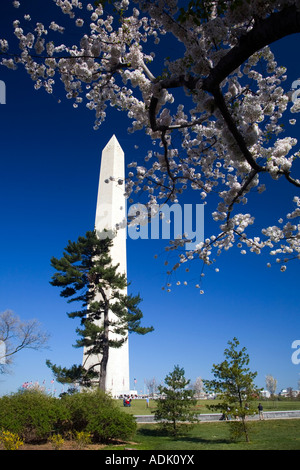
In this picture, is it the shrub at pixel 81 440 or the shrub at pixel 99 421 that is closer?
the shrub at pixel 81 440

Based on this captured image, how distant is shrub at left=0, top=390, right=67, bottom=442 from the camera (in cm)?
752

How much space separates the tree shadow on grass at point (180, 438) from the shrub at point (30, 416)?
4.05 meters

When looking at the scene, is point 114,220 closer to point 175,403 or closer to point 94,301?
point 94,301

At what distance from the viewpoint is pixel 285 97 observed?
407 centimetres

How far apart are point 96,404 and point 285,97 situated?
930 cm

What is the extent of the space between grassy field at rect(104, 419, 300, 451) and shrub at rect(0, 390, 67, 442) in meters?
1.65

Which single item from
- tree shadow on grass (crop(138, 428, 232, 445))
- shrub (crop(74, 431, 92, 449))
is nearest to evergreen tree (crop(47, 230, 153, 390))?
tree shadow on grass (crop(138, 428, 232, 445))

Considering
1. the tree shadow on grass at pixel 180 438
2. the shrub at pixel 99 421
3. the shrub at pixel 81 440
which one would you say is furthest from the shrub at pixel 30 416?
the tree shadow on grass at pixel 180 438

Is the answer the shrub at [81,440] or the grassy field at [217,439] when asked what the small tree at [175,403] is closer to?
the grassy field at [217,439]

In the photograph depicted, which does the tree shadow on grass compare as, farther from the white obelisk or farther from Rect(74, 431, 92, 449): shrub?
the white obelisk

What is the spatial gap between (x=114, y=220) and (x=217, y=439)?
14500mm

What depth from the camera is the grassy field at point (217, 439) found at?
26.9ft

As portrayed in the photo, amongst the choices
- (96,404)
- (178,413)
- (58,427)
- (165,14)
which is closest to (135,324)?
(178,413)

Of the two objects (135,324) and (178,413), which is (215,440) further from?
(135,324)
